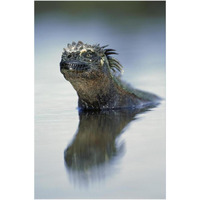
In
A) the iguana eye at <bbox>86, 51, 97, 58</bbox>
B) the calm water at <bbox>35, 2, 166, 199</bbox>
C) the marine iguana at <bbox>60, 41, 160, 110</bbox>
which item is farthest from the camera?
the iguana eye at <bbox>86, 51, 97, 58</bbox>

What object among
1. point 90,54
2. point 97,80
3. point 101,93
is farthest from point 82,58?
point 101,93

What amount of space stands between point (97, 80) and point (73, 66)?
2.27ft

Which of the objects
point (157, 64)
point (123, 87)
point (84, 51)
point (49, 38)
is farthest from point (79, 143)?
point (49, 38)

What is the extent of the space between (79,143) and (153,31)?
28.7ft

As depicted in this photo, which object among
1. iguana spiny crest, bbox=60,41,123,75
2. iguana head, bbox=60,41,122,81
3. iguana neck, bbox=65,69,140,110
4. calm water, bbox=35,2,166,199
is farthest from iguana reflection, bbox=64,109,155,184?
iguana spiny crest, bbox=60,41,123,75

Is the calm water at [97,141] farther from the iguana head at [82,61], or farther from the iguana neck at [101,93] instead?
the iguana head at [82,61]

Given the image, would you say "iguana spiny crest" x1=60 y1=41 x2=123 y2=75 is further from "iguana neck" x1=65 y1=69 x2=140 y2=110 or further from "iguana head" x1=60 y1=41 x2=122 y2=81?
"iguana neck" x1=65 y1=69 x2=140 y2=110

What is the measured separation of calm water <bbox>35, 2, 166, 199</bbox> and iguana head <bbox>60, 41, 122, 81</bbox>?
2.41 feet

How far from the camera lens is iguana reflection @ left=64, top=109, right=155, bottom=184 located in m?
5.54

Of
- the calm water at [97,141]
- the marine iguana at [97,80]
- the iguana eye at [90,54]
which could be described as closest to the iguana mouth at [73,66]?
the marine iguana at [97,80]

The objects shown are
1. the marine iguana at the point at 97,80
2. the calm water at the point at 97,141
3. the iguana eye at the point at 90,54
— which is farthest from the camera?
the iguana eye at the point at 90,54

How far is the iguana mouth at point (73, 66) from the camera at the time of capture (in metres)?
7.93

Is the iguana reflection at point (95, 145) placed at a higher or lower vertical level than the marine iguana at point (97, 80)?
lower

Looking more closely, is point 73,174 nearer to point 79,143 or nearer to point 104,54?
point 79,143
